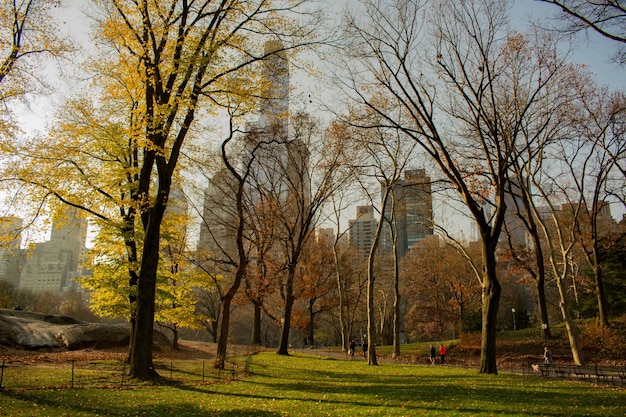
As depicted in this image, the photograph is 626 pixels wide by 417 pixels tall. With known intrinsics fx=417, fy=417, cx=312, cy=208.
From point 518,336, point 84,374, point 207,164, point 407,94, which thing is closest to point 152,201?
point 207,164

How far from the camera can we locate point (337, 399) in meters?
10.9

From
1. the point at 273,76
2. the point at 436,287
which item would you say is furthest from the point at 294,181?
the point at 436,287

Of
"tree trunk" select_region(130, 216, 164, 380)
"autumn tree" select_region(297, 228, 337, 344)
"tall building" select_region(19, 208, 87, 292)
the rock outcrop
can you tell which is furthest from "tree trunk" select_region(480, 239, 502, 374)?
the rock outcrop

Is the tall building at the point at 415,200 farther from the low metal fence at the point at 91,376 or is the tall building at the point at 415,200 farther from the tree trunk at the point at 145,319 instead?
the tree trunk at the point at 145,319

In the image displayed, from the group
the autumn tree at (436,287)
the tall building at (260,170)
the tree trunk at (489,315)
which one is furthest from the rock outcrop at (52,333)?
the autumn tree at (436,287)

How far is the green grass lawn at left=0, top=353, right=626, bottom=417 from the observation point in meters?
8.91

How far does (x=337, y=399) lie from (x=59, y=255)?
7553 cm

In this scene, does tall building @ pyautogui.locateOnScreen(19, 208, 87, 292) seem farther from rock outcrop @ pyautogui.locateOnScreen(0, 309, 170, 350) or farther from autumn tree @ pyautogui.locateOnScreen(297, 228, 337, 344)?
autumn tree @ pyautogui.locateOnScreen(297, 228, 337, 344)

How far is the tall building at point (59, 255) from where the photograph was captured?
17.2 m

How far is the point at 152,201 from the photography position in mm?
14250

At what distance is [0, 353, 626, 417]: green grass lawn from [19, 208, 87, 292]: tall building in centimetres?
732

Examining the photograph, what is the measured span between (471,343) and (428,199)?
1171 cm

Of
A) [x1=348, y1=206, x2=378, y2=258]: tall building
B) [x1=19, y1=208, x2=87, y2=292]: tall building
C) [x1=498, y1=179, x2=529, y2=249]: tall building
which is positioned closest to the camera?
[x1=19, y1=208, x2=87, y2=292]: tall building

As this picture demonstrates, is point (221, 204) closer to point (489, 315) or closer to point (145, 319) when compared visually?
point (145, 319)
